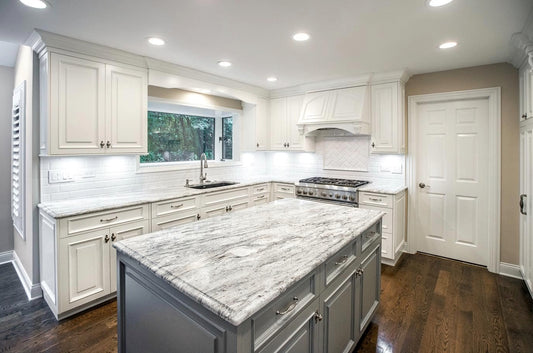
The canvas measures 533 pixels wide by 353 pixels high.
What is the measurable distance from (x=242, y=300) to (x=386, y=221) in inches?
117

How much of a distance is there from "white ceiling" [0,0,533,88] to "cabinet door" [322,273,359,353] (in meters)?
1.89

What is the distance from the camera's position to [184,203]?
128 inches

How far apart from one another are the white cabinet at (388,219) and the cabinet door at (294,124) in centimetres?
137

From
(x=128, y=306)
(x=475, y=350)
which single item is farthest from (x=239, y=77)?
(x=475, y=350)

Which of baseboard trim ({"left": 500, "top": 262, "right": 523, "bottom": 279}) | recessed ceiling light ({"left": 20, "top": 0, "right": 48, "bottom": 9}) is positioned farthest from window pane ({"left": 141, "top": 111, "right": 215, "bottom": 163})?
baseboard trim ({"left": 500, "top": 262, "right": 523, "bottom": 279})

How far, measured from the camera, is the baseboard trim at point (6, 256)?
141 inches

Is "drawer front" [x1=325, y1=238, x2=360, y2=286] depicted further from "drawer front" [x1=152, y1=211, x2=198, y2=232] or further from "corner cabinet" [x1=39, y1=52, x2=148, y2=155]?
"corner cabinet" [x1=39, y1=52, x2=148, y2=155]

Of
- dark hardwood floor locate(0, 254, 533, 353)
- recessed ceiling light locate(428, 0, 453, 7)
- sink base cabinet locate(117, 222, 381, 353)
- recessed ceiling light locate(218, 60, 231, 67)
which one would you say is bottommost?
dark hardwood floor locate(0, 254, 533, 353)

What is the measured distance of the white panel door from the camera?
11.5ft

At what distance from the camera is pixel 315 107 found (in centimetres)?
429

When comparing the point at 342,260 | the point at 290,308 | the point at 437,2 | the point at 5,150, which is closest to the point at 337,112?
the point at 437,2

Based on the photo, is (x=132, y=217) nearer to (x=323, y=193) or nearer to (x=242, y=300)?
(x=242, y=300)

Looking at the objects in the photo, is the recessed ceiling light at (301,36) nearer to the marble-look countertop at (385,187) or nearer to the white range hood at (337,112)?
the white range hood at (337,112)

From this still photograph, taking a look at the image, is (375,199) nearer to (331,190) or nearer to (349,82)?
(331,190)
